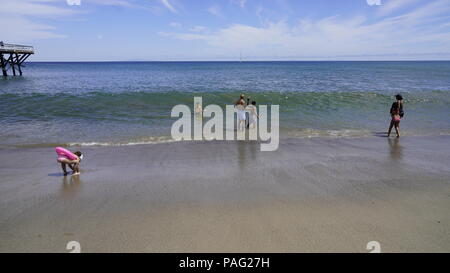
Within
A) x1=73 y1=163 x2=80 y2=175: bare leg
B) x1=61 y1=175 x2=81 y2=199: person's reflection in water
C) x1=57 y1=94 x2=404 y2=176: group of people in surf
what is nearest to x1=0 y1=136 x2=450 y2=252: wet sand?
x1=61 y1=175 x2=81 y2=199: person's reflection in water

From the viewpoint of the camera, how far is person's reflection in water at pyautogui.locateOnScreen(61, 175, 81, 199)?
17.5 ft

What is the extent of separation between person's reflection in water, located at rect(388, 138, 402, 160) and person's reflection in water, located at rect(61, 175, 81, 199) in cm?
785

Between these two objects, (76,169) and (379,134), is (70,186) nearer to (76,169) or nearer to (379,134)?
(76,169)

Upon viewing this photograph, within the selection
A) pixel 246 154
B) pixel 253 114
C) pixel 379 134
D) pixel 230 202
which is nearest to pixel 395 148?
pixel 379 134

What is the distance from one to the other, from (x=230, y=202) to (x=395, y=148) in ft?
21.3

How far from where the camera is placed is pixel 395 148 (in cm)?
862

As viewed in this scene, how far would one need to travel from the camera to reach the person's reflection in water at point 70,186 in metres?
5.32

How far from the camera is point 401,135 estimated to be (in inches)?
419

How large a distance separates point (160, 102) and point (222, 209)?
16.0 m

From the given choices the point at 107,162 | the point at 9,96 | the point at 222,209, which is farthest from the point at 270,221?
the point at 9,96

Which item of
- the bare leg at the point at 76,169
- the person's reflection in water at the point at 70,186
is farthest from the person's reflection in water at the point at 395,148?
the bare leg at the point at 76,169

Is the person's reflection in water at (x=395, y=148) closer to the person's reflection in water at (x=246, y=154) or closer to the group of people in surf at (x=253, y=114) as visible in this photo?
the group of people in surf at (x=253, y=114)
